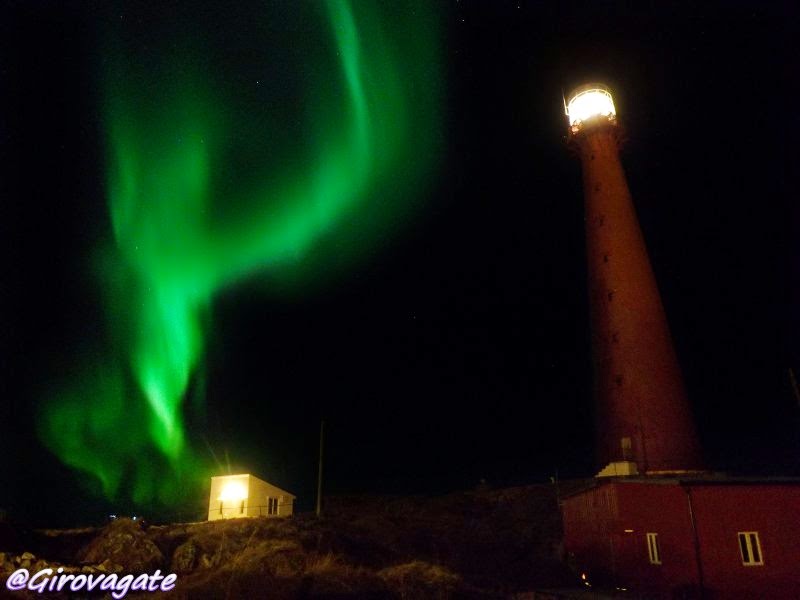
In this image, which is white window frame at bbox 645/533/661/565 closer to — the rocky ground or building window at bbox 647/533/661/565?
building window at bbox 647/533/661/565

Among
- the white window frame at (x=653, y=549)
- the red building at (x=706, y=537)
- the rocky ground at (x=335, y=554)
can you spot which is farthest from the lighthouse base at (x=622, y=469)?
the rocky ground at (x=335, y=554)

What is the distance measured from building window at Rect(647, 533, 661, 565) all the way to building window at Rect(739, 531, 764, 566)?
315 centimetres

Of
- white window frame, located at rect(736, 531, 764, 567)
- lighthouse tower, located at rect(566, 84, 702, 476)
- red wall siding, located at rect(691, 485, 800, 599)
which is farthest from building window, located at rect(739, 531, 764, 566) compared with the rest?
lighthouse tower, located at rect(566, 84, 702, 476)

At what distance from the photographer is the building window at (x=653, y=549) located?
24.8m

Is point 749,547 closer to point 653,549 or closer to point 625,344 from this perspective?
point 653,549

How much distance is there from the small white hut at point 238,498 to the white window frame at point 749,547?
32.2 m

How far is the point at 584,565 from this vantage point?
1206 inches

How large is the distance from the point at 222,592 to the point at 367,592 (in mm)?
5565

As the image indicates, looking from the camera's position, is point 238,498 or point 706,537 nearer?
point 706,537

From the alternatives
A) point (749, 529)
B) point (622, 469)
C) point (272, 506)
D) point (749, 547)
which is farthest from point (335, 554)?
point (749, 529)

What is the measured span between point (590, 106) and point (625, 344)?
67.6ft

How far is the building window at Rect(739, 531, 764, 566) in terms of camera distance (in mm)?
23203

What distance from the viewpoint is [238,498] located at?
4628cm

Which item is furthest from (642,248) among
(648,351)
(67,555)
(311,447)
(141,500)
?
(141,500)
